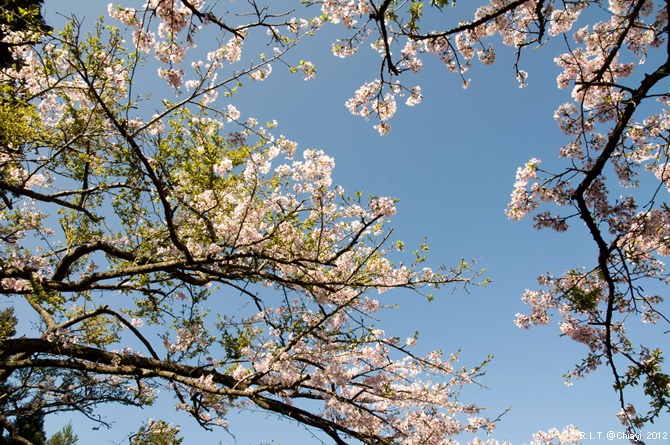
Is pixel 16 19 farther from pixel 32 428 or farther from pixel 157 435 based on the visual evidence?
pixel 32 428

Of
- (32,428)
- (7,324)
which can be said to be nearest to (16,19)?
(7,324)

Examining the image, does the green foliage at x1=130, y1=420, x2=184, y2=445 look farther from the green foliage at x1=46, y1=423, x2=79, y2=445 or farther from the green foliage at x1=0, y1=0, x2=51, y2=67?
the green foliage at x1=46, y1=423, x2=79, y2=445

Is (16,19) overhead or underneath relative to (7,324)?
overhead

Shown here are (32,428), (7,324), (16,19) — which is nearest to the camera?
(16,19)

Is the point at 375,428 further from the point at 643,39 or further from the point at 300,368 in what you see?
the point at 643,39

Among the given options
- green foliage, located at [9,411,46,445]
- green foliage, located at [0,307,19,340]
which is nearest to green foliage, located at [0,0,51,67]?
green foliage, located at [0,307,19,340]

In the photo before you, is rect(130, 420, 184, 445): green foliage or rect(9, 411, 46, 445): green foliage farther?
rect(9, 411, 46, 445): green foliage

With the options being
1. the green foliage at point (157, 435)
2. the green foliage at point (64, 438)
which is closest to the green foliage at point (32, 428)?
the green foliage at point (64, 438)

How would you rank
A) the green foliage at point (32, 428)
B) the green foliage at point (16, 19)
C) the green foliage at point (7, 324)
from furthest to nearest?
the green foliage at point (32, 428) → the green foliage at point (7, 324) → the green foliage at point (16, 19)

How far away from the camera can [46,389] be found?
788cm

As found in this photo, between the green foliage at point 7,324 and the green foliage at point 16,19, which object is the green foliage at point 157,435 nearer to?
the green foliage at point 7,324

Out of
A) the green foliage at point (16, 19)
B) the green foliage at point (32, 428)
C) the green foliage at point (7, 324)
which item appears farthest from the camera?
the green foliage at point (32, 428)

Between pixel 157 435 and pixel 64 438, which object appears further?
pixel 64 438

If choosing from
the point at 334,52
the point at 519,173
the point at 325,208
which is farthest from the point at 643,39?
the point at 325,208
